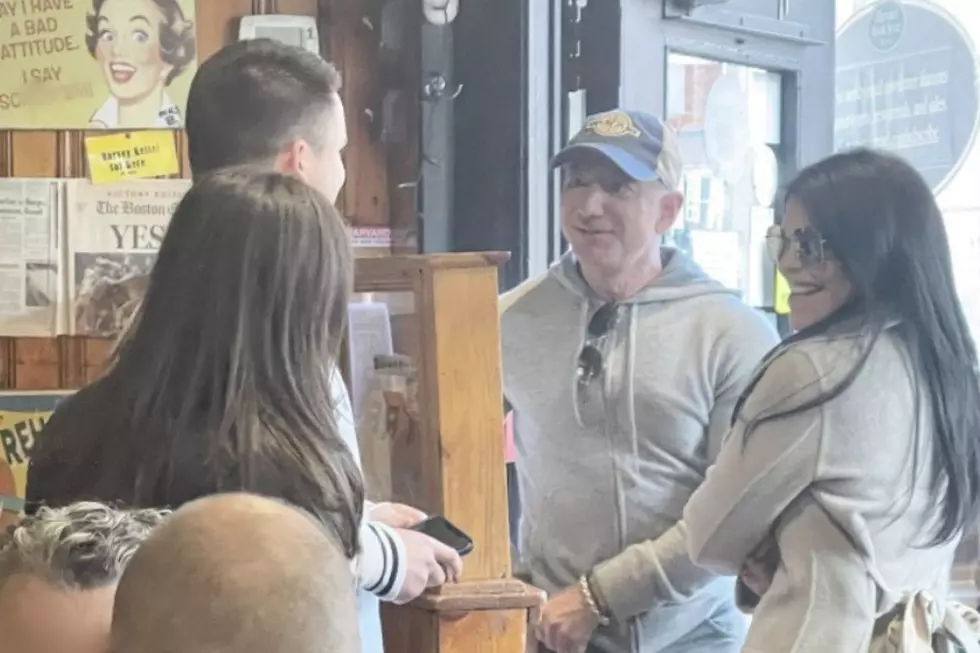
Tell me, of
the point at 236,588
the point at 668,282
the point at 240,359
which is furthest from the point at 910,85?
the point at 236,588

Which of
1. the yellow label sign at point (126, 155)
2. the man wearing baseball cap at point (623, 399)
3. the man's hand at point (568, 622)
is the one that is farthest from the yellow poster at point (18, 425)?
the man's hand at point (568, 622)

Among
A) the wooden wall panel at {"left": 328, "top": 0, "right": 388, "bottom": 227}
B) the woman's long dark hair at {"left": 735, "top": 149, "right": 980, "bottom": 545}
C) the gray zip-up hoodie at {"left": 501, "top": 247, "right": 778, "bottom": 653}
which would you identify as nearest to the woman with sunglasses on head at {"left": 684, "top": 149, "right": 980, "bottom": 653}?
the woman's long dark hair at {"left": 735, "top": 149, "right": 980, "bottom": 545}

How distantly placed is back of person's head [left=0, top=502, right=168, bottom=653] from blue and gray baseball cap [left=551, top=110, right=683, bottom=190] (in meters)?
1.23

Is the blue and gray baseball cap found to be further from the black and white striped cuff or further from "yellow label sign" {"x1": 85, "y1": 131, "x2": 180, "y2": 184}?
"yellow label sign" {"x1": 85, "y1": 131, "x2": 180, "y2": 184}

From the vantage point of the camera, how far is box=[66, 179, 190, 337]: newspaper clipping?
7.93 ft

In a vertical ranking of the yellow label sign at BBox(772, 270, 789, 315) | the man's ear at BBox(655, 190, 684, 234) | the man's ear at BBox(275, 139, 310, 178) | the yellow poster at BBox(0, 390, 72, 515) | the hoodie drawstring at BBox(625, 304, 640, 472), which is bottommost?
the yellow poster at BBox(0, 390, 72, 515)

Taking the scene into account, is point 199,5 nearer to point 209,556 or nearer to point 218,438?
point 218,438

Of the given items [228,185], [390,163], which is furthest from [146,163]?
[228,185]

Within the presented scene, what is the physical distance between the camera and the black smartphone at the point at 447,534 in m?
1.32

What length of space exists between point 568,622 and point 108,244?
1.24 meters

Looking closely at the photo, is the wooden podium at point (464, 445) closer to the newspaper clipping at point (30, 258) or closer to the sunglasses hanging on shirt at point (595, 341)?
the sunglasses hanging on shirt at point (595, 341)

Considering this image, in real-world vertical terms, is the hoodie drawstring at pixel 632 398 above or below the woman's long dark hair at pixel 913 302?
below

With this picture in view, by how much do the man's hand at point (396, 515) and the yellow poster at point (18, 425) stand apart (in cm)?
122

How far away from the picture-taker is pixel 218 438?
1.07m
